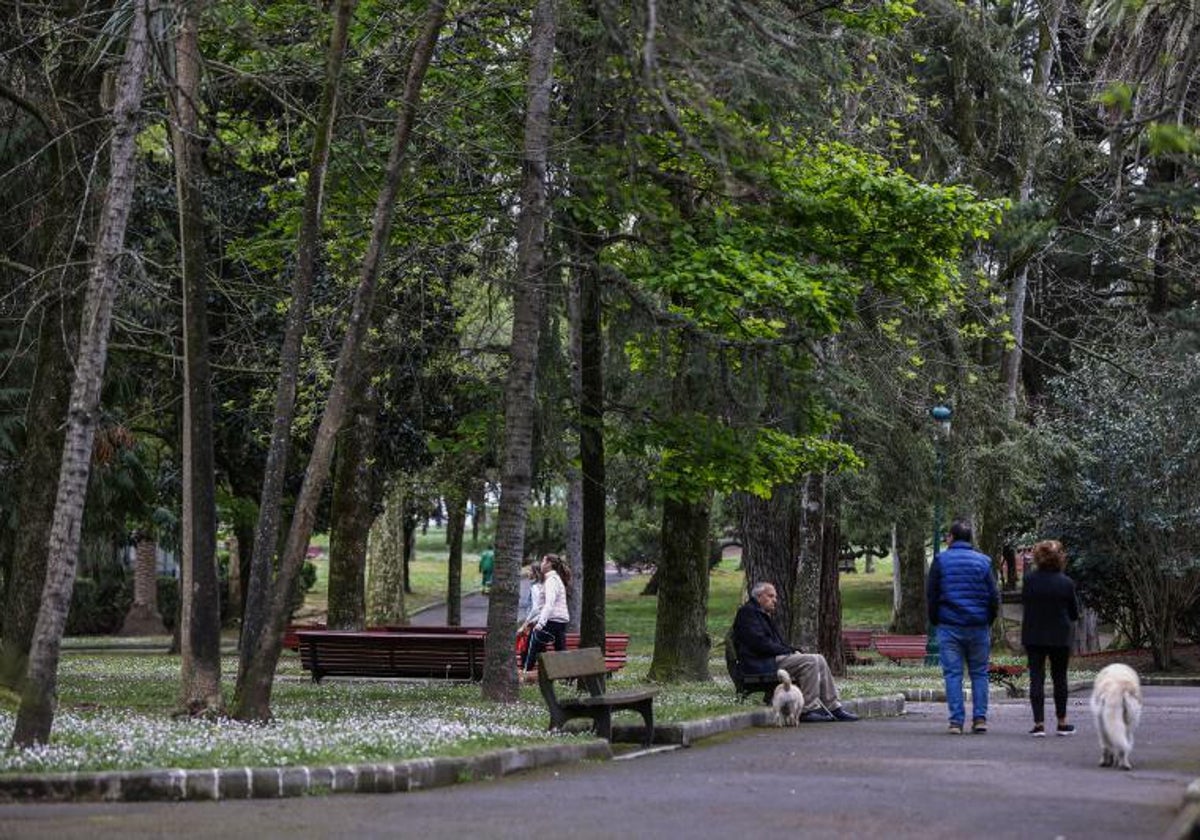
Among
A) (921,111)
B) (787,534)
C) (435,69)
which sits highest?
(921,111)

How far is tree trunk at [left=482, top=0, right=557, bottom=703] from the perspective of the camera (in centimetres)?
1842

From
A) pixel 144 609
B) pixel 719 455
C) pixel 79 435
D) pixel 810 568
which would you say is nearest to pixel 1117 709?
pixel 719 455

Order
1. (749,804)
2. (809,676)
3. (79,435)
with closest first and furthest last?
(749,804), (79,435), (809,676)

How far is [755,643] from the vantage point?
19.8 m

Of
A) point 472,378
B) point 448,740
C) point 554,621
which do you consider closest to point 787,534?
point 554,621

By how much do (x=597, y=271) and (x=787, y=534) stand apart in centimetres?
843

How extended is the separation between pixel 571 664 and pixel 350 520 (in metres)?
15.5

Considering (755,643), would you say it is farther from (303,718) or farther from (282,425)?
(282,425)

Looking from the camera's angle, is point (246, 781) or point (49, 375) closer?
point (246, 781)

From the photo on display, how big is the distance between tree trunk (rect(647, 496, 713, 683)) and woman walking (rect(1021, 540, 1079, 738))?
685 centimetres

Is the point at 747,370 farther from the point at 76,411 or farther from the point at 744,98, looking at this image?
the point at 76,411

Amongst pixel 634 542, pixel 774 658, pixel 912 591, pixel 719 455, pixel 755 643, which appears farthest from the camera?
pixel 634 542

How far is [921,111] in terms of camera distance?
99.2ft

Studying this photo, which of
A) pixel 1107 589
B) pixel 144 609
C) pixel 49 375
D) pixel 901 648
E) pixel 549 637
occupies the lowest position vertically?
pixel 901 648
